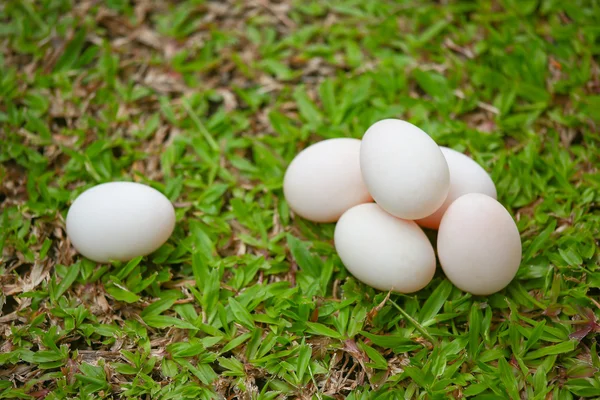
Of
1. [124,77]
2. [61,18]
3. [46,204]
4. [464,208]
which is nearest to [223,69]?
[124,77]

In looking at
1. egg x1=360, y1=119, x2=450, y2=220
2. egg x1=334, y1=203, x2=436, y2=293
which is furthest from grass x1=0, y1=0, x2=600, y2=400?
egg x1=360, y1=119, x2=450, y2=220

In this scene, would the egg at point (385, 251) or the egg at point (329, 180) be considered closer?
the egg at point (385, 251)

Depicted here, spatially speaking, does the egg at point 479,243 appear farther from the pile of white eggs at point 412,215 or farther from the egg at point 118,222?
the egg at point 118,222

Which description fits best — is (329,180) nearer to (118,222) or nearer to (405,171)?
(405,171)

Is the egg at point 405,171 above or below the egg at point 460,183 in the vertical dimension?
above

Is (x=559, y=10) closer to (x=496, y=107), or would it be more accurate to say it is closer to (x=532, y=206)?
(x=496, y=107)

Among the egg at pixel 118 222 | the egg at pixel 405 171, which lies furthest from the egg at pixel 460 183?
the egg at pixel 118 222
